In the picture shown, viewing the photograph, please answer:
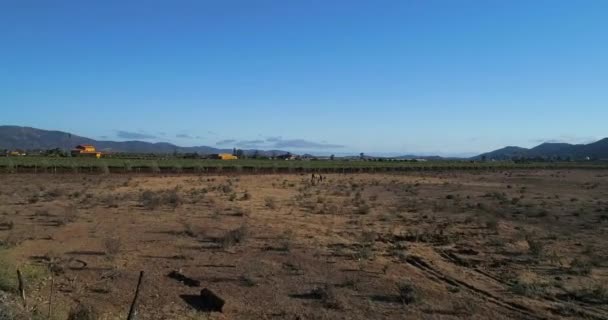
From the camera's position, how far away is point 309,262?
13.9m

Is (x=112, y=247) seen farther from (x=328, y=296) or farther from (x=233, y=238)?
(x=328, y=296)

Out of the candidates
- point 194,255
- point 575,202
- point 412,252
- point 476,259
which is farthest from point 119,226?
A: point 575,202

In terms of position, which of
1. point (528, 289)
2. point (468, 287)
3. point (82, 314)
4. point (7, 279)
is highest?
point (7, 279)

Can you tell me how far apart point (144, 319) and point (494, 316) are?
6.03m

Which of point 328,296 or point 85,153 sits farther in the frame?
point 85,153

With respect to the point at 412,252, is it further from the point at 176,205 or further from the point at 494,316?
the point at 176,205

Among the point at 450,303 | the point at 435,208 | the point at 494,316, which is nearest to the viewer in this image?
the point at 494,316

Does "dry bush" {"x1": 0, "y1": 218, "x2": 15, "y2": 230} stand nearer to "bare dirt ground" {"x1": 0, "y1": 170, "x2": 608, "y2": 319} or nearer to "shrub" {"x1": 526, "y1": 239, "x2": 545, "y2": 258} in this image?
"bare dirt ground" {"x1": 0, "y1": 170, "x2": 608, "y2": 319}

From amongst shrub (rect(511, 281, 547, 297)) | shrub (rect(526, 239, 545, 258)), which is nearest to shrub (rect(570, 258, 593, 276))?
shrub (rect(526, 239, 545, 258))

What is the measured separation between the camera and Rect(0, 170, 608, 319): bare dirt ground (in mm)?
10164

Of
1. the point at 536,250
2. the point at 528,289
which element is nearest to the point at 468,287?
the point at 528,289

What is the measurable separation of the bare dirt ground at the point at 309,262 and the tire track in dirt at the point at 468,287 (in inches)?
1.0

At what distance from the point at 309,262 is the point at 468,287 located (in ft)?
13.2

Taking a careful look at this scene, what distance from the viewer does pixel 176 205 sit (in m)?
27.1
